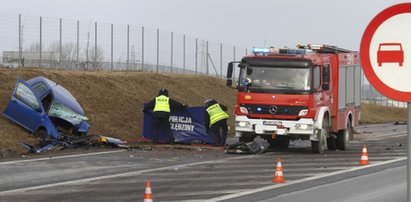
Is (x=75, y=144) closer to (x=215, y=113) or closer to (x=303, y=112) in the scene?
(x=215, y=113)

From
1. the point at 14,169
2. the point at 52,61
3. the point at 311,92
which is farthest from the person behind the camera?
the point at 52,61

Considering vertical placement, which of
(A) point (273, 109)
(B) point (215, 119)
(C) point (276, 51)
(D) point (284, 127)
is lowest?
(D) point (284, 127)

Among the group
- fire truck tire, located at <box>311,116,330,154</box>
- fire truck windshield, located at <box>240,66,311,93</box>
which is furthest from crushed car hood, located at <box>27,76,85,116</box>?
fire truck tire, located at <box>311,116,330,154</box>

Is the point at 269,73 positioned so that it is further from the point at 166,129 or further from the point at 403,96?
the point at 403,96

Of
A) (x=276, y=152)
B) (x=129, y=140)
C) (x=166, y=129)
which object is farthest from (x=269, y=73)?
(x=129, y=140)

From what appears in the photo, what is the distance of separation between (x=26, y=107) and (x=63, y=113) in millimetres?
1103

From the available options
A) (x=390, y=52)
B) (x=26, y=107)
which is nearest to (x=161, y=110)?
(x=26, y=107)

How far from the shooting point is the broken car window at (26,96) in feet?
62.3

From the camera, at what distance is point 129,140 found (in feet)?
76.3

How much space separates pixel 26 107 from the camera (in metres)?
19.3

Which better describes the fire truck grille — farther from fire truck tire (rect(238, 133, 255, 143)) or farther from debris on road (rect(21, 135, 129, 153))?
debris on road (rect(21, 135, 129, 153))

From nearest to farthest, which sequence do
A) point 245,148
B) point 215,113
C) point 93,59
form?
point 245,148, point 215,113, point 93,59

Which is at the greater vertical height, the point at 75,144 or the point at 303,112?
the point at 303,112

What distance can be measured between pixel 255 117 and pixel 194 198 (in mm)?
8923
